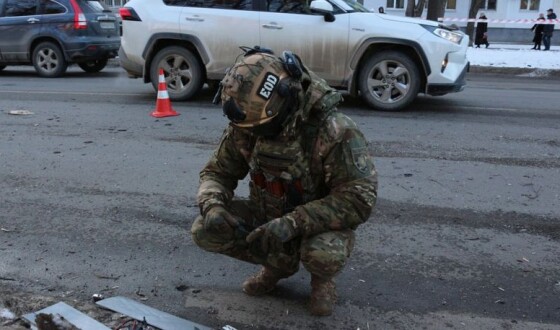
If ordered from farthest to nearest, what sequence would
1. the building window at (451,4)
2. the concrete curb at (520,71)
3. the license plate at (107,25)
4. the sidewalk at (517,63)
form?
1. the building window at (451,4)
2. the sidewalk at (517,63)
3. the concrete curb at (520,71)
4. the license plate at (107,25)

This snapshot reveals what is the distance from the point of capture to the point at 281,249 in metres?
2.70

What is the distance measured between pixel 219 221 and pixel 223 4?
621cm

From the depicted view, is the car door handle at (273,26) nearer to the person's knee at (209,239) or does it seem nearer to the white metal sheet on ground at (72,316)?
the person's knee at (209,239)

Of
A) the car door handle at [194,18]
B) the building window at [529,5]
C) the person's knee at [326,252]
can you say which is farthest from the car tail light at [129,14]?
the building window at [529,5]

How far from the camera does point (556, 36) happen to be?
28.9m

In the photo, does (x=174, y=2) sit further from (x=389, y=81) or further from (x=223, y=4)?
(x=389, y=81)

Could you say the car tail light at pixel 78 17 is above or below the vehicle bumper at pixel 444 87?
above

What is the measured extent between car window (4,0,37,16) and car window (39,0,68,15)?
0.50 feet

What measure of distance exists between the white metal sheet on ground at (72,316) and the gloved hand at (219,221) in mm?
661

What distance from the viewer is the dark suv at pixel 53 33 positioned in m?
12.1

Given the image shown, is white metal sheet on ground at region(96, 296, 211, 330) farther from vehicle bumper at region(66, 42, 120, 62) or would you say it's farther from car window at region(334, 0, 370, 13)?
vehicle bumper at region(66, 42, 120, 62)

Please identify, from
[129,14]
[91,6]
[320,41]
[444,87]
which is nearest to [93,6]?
[91,6]

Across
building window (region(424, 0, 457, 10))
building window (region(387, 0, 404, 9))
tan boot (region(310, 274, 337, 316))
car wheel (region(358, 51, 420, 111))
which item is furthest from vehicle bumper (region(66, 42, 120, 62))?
building window (region(424, 0, 457, 10))

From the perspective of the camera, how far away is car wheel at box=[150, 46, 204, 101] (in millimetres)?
8430
